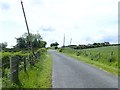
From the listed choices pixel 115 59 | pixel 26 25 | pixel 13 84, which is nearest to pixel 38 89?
pixel 13 84

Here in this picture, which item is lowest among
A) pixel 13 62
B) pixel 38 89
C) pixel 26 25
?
pixel 38 89

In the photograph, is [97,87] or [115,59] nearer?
[97,87]

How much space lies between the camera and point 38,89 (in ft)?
49.5

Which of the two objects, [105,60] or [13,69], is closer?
[13,69]

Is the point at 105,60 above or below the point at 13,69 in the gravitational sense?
below

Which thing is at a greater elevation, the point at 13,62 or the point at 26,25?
the point at 26,25

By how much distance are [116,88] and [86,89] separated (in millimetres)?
1400

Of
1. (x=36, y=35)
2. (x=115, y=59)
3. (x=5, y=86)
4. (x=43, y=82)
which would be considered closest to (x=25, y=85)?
(x=5, y=86)

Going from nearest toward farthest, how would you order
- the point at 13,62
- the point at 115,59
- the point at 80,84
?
the point at 13,62 < the point at 80,84 < the point at 115,59

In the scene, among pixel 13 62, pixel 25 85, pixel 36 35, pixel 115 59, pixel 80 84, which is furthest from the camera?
pixel 36 35

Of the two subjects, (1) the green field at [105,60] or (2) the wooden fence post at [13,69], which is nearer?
(2) the wooden fence post at [13,69]

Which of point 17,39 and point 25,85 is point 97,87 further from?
point 17,39

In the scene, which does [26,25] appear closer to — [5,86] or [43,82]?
[43,82]

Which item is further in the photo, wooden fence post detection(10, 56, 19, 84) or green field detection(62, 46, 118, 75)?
green field detection(62, 46, 118, 75)
